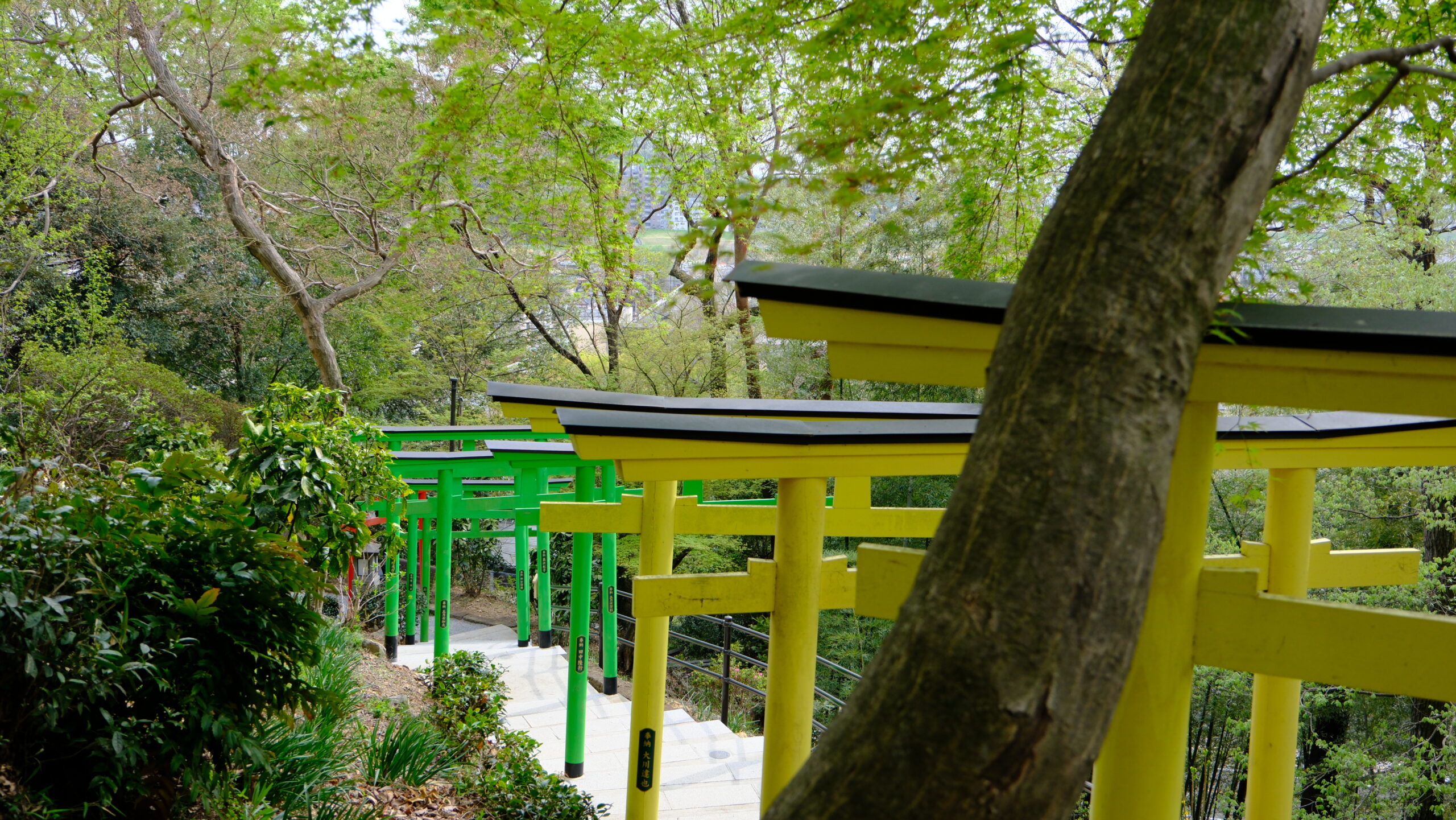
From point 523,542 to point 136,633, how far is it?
747 cm

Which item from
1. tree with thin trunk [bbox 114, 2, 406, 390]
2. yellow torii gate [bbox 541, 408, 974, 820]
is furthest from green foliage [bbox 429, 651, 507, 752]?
tree with thin trunk [bbox 114, 2, 406, 390]

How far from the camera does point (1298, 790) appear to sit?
8.57 metres

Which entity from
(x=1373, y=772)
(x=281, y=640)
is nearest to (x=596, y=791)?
(x=281, y=640)

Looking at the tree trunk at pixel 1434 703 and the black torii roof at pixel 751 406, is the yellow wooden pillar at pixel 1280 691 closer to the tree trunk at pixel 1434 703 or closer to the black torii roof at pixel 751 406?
the black torii roof at pixel 751 406

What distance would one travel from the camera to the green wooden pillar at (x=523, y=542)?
989 cm

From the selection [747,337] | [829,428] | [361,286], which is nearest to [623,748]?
[829,428]

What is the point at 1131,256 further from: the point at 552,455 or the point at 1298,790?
the point at 1298,790

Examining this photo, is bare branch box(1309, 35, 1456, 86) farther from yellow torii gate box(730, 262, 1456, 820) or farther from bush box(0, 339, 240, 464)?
bush box(0, 339, 240, 464)

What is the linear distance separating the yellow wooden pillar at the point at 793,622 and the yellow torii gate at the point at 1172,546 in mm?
1282

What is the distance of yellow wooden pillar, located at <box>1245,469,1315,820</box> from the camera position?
3.01 m

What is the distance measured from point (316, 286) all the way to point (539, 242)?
961 centimetres

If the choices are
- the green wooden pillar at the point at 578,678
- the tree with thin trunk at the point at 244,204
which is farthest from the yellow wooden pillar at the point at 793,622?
the tree with thin trunk at the point at 244,204

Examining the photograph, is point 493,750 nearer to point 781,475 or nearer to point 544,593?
point 544,593

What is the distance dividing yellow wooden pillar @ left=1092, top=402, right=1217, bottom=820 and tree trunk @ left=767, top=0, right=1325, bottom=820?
0.65m
